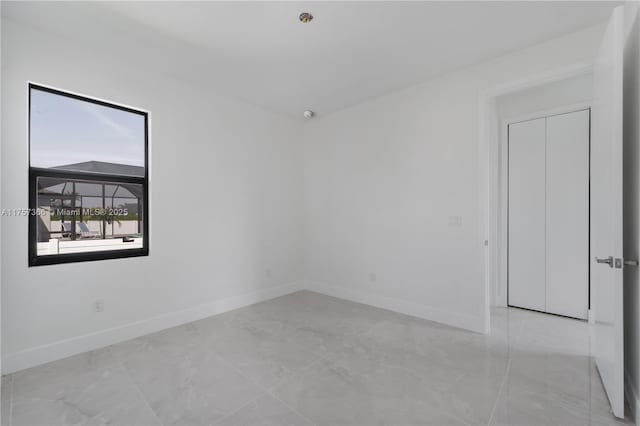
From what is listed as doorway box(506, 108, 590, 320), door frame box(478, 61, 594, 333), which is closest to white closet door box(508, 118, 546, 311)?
doorway box(506, 108, 590, 320)

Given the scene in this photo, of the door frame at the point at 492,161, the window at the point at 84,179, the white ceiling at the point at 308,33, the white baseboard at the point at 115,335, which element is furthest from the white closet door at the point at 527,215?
the window at the point at 84,179

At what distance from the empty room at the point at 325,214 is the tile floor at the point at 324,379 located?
19 millimetres

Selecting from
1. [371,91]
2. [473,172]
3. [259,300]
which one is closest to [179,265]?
[259,300]

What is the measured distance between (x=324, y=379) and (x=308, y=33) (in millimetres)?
2723

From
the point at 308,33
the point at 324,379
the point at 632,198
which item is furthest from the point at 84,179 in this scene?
the point at 632,198

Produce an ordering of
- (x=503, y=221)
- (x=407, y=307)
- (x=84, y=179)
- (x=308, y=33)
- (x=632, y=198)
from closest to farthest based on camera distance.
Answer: (x=632, y=198), (x=308, y=33), (x=84, y=179), (x=407, y=307), (x=503, y=221)

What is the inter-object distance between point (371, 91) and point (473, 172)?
1.55 metres

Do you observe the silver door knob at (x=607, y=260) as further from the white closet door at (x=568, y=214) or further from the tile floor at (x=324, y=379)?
the white closet door at (x=568, y=214)

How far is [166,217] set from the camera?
316 centimetres

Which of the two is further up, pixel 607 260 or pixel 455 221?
pixel 455 221

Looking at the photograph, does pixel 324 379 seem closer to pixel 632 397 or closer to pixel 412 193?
pixel 632 397

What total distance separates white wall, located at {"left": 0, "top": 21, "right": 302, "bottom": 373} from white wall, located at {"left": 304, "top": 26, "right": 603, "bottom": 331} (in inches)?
24.8

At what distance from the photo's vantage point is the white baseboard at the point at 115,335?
2307mm

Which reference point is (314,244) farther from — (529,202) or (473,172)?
(529,202)
